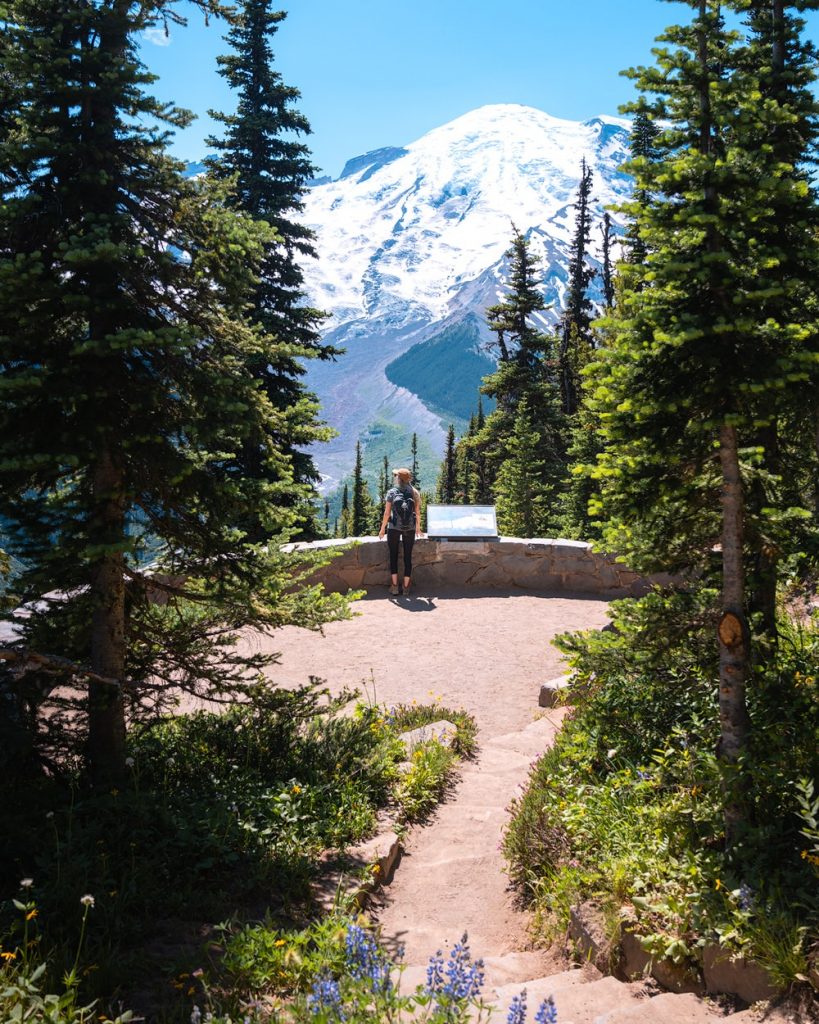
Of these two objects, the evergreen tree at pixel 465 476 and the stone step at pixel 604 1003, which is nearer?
the stone step at pixel 604 1003

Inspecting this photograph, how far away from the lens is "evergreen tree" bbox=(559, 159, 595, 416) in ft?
112

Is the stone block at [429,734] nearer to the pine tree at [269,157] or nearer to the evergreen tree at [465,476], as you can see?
the pine tree at [269,157]

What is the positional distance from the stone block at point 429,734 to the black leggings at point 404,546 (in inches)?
197

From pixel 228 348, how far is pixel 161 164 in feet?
4.16

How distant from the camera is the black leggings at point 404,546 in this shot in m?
12.2

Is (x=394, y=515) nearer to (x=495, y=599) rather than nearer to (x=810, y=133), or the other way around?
(x=495, y=599)

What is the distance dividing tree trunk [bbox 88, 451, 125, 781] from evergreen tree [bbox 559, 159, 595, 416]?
28988 millimetres

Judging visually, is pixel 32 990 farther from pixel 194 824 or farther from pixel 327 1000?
pixel 194 824

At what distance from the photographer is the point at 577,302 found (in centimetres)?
3659

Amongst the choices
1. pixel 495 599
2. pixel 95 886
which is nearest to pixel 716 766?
pixel 95 886

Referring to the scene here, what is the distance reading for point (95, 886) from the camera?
12.7 ft

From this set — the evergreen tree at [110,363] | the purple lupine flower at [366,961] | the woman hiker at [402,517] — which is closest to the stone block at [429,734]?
the evergreen tree at [110,363]

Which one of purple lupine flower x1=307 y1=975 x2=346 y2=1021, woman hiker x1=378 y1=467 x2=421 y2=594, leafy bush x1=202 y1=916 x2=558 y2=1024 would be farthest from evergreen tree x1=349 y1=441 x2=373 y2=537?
purple lupine flower x1=307 y1=975 x2=346 y2=1021

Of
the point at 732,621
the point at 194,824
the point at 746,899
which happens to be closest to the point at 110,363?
the point at 194,824
